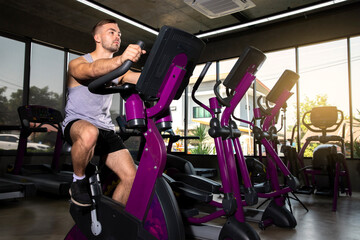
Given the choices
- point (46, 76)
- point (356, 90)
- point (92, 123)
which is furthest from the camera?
point (46, 76)

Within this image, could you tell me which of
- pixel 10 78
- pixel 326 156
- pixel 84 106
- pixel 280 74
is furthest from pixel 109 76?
A: pixel 280 74

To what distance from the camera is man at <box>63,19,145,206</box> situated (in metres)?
1.64

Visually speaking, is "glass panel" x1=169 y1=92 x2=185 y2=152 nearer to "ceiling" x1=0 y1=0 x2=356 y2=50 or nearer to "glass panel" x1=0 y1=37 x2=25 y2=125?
"ceiling" x1=0 y1=0 x2=356 y2=50

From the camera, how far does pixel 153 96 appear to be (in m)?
1.57

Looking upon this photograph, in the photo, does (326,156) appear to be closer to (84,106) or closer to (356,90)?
(356,90)

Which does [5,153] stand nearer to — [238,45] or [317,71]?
[238,45]

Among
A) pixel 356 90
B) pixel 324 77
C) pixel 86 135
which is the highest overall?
pixel 324 77

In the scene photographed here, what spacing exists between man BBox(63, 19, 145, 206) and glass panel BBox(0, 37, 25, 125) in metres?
4.73

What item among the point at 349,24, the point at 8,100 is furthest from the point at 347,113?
the point at 8,100

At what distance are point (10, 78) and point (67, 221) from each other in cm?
405

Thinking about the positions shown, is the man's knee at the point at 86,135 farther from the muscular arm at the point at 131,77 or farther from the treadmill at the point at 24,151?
the treadmill at the point at 24,151

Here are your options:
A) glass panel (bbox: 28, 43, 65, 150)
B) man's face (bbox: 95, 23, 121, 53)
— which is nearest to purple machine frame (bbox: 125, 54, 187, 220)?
man's face (bbox: 95, 23, 121, 53)

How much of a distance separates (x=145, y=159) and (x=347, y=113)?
17.4 ft

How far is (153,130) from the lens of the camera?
1.54m
